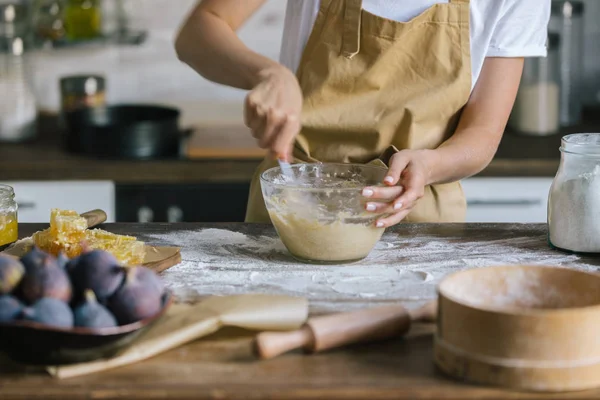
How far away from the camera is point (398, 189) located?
1.47 metres

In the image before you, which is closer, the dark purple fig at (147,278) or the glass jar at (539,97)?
the dark purple fig at (147,278)

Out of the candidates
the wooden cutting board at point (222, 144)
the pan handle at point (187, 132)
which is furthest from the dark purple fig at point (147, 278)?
the pan handle at point (187, 132)

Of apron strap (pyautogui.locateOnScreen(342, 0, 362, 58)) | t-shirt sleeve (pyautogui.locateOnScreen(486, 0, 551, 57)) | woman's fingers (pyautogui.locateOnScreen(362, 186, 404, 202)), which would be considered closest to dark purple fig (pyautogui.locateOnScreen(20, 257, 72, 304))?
woman's fingers (pyautogui.locateOnScreen(362, 186, 404, 202))

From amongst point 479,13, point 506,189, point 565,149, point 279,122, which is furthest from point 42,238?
point 506,189

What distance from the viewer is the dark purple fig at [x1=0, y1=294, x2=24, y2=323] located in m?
0.96

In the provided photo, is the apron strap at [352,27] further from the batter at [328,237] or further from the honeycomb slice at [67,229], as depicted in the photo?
the honeycomb slice at [67,229]

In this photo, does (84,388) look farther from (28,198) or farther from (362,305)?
(28,198)

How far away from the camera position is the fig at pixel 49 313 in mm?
951

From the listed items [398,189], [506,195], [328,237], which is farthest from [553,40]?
[328,237]

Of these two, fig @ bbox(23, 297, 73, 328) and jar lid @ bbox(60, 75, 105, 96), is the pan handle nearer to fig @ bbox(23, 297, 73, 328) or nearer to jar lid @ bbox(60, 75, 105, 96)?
jar lid @ bbox(60, 75, 105, 96)

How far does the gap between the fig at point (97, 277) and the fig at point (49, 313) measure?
44mm

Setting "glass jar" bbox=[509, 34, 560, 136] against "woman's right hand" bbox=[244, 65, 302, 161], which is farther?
"glass jar" bbox=[509, 34, 560, 136]

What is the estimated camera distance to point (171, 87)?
3.22 meters

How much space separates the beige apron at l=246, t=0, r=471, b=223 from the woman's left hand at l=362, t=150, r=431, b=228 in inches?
8.5
